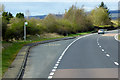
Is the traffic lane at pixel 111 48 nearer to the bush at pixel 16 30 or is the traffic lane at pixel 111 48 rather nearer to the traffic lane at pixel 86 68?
the traffic lane at pixel 86 68

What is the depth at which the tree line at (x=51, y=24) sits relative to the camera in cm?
4836

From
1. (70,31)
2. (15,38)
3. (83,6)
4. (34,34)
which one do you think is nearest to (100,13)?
(83,6)

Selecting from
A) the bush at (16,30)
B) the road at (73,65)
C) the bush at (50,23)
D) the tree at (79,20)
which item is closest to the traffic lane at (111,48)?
the road at (73,65)

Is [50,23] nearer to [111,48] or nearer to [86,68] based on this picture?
[111,48]

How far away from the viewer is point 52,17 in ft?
241

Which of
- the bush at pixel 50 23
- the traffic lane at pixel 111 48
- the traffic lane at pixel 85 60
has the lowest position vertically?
the traffic lane at pixel 111 48

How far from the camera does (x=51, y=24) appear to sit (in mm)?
71875

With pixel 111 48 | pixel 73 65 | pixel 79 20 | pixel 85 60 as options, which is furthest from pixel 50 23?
pixel 73 65

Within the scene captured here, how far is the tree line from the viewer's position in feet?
159

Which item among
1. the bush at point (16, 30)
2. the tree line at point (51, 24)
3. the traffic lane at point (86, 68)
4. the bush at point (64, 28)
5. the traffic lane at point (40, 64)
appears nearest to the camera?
the traffic lane at point (86, 68)

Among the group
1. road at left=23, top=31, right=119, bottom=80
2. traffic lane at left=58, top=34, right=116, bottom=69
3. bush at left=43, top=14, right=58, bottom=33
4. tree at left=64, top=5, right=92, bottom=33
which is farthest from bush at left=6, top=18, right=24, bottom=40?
tree at left=64, top=5, right=92, bottom=33

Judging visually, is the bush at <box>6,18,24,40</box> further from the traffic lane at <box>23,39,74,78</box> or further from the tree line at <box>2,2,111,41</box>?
the traffic lane at <box>23,39,74,78</box>

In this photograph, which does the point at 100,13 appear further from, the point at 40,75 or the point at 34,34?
the point at 40,75

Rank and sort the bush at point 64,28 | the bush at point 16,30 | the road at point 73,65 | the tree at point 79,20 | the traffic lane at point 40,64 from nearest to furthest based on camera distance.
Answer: the road at point 73,65, the traffic lane at point 40,64, the bush at point 16,30, the bush at point 64,28, the tree at point 79,20
